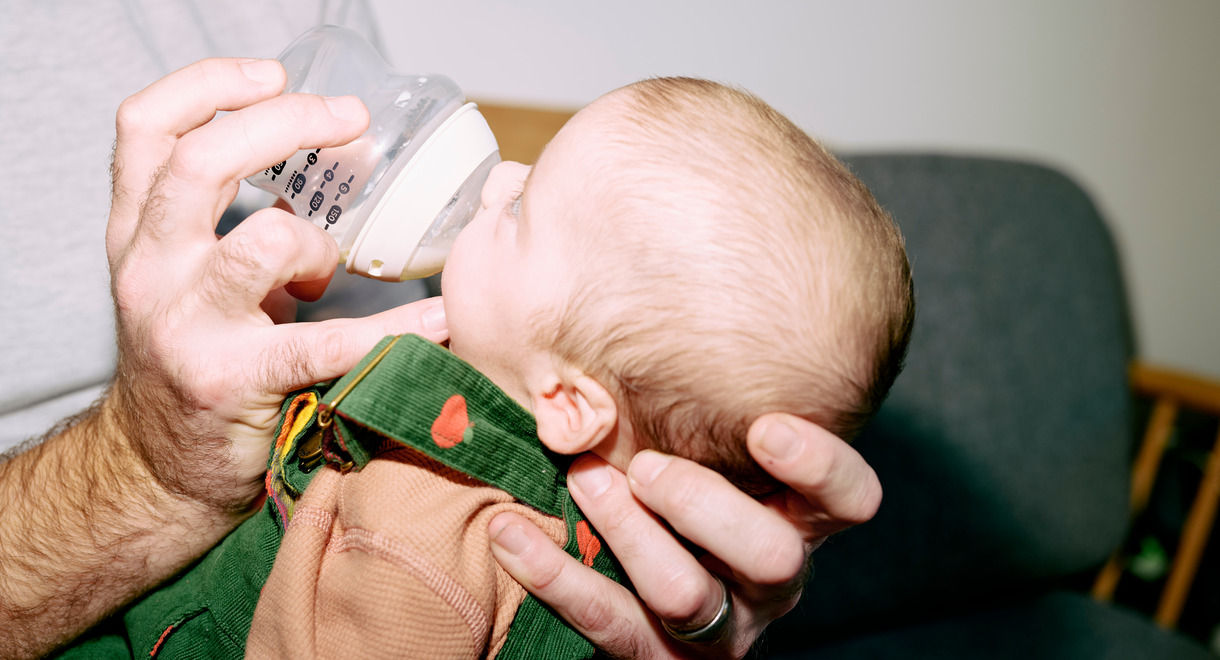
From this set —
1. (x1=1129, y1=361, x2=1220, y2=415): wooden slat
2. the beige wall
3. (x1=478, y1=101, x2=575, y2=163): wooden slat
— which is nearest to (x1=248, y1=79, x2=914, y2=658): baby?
(x1=478, y1=101, x2=575, y2=163): wooden slat

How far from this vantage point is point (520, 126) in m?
1.29

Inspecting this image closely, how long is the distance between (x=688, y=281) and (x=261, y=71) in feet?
1.47

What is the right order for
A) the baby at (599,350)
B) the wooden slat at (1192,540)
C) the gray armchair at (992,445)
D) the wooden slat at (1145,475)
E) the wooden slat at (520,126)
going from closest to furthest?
the baby at (599,350) < the wooden slat at (520,126) < the gray armchair at (992,445) < the wooden slat at (1192,540) < the wooden slat at (1145,475)

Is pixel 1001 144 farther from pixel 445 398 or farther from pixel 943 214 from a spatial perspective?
pixel 445 398

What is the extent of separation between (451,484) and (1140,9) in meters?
2.43

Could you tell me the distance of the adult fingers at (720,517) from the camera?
0.64m

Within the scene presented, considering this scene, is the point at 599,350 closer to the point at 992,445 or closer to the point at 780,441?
the point at 780,441

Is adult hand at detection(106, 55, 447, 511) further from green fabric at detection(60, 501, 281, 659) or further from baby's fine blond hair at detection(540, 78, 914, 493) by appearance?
baby's fine blond hair at detection(540, 78, 914, 493)

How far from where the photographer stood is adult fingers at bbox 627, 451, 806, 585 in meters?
0.64

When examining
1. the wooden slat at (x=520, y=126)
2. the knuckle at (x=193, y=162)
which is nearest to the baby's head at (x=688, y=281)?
the knuckle at (x=193, y=162)

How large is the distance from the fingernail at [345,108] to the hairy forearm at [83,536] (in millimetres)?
427

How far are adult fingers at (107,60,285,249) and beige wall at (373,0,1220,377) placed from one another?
60 centimetres

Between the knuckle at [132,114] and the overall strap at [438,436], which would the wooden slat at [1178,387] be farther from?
the knuckle at [132,114]

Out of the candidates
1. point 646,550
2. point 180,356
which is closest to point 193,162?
point 180,356
